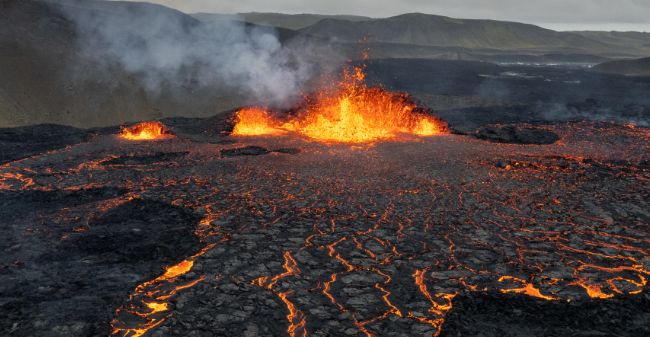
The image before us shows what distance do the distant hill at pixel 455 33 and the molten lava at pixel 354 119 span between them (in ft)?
300

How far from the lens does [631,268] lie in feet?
14.6

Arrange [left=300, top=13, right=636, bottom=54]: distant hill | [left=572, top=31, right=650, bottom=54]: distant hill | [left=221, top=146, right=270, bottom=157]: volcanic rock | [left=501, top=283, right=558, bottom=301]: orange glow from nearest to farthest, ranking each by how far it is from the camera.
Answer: [left=501, top=283, right=558, bottom=301]: orange glow, [left=221, top=146, right=270, bottom=157]: volcanic rock, [left=300, top=13, right=636, bottom=54]: distant hill, [left=572, top=31, right=650, bottom=54]: distant hill

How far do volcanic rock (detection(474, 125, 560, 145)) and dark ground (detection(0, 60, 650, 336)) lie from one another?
805mm

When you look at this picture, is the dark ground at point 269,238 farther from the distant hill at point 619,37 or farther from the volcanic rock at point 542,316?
the distant hill at point 619,37

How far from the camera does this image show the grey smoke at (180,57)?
20.8 m

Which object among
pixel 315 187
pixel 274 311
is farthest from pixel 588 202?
pixel 274 311

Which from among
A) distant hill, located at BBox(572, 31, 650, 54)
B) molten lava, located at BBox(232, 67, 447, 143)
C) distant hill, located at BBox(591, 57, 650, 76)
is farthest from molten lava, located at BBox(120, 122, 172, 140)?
distant hill, located at BBox(572, 31, 650, 54)

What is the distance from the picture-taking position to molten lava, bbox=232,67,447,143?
1310 cm

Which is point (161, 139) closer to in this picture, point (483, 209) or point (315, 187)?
point (315, 187)

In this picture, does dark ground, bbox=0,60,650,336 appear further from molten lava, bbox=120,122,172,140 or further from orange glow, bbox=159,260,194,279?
molten lava, bbox=120,122,172,140

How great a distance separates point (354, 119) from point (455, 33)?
113 metres

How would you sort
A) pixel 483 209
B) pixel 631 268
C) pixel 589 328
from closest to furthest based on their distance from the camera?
pixel 589 328 → pixel 631 268 → pixel 483 209

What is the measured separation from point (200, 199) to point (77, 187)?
8.61ft

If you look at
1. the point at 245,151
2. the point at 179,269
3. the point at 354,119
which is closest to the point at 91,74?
the point at 245,151
